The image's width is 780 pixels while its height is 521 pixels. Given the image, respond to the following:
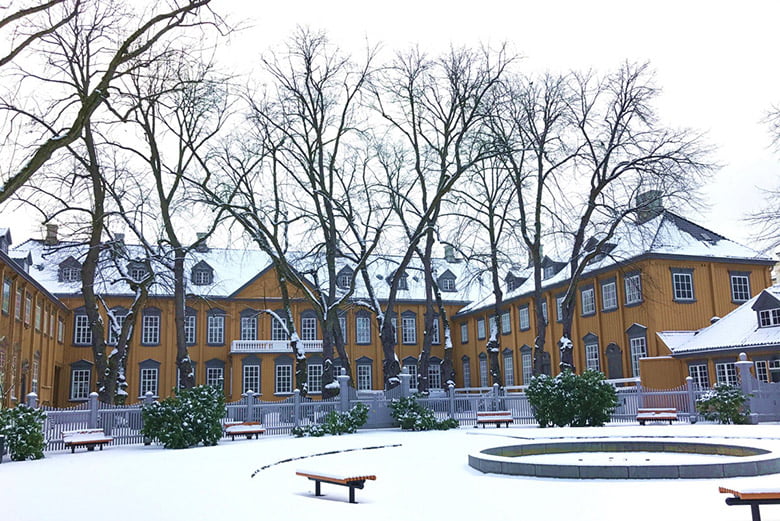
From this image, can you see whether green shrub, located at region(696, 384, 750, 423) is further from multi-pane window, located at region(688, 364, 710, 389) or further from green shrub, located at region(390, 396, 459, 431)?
green shrub, located at region(390, 396, 459, 431)

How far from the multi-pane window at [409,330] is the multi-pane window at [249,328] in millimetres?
10281

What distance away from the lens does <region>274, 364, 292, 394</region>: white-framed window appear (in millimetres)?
45250

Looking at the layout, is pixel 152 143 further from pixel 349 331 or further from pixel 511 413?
pixel 349 331

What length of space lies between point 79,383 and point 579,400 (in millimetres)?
33203

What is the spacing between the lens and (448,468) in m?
13.0

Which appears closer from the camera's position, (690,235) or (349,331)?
(690,235)

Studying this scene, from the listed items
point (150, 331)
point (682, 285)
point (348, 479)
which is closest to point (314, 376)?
point (150, 331)

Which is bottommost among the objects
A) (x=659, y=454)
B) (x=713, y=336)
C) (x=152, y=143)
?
(x=659, y=454)

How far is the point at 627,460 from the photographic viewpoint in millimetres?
12836

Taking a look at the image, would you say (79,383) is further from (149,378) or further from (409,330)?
(409,330)

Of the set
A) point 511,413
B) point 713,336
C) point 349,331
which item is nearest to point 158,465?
point 511,413

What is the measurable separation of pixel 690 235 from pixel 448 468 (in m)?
25.5

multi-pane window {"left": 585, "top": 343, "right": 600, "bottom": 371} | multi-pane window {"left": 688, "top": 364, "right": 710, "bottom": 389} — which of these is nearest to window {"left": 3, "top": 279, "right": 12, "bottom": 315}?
multi-pane window {"left": 585, "top": 343, "right": 600, "bottom": 371}

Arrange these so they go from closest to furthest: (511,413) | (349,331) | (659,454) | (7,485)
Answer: (7,485), (659,454), (511,413), (349,331)
